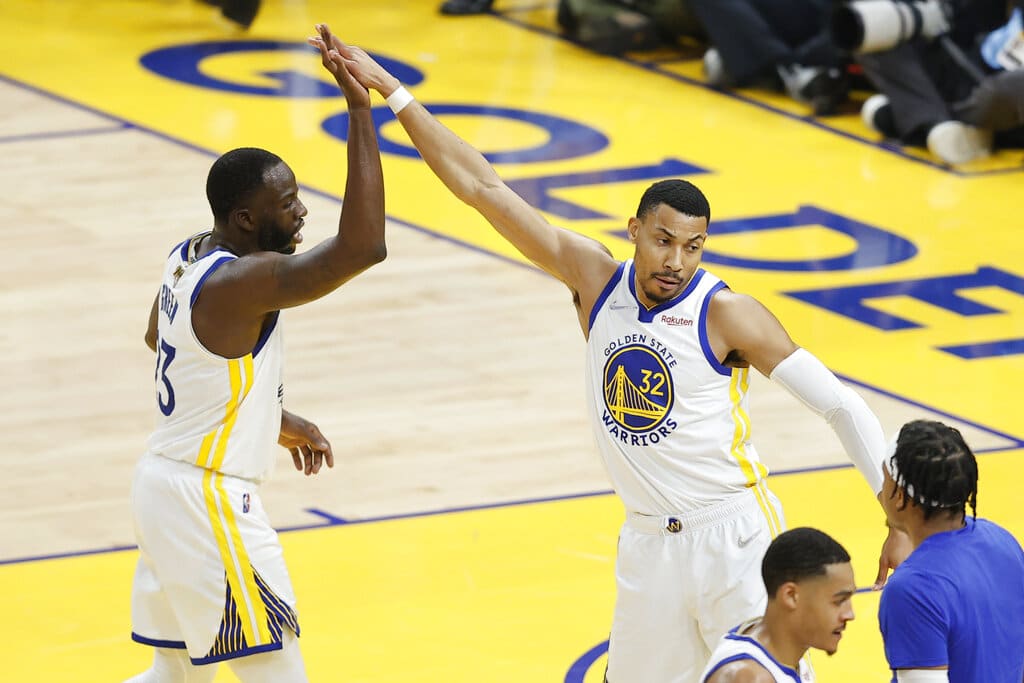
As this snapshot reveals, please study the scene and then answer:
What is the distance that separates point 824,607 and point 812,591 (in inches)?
1.6

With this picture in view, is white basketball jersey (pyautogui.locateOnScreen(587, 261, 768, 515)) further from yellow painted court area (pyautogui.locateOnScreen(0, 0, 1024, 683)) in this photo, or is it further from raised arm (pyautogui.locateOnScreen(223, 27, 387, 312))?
yellow painted court area (pyautogui.locateOnScreen(0, 0, 1024, 683))

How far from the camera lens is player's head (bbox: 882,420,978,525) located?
4.14 meters

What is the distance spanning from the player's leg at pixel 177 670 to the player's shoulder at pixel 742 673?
181 centimetres

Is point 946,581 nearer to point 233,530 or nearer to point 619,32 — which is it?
point 233,530

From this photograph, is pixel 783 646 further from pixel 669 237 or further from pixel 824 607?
pixel 669 237

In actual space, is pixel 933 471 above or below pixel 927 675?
above

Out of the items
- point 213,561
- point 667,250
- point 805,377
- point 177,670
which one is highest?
point 667,250

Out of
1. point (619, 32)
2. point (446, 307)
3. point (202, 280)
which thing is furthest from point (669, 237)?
point (619, 32)

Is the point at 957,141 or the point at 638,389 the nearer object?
the point at 638,389

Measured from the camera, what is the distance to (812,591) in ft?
13.1

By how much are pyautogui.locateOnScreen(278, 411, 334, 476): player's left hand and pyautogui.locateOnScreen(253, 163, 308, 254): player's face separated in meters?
0.64

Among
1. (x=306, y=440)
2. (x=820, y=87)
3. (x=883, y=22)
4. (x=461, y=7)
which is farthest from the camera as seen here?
(x=461, y=7)

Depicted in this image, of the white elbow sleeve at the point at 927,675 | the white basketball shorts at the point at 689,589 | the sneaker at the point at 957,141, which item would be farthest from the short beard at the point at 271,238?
the sneaker at the point at 957,141

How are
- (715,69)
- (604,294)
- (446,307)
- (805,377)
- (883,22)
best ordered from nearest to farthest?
(805,377) < (604,294) < (446,307) < (883,22) < (715,69)
